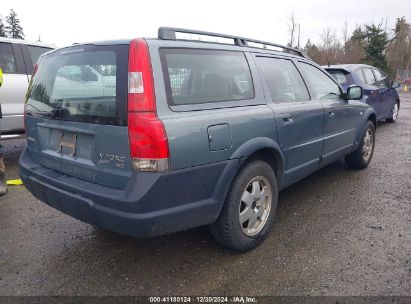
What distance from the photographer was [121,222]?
2277 mm

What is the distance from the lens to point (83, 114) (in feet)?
8.23

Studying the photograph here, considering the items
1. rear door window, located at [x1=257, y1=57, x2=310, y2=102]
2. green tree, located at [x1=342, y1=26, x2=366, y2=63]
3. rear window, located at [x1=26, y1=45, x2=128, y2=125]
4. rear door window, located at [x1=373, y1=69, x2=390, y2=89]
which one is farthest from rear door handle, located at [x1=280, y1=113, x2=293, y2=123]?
green tree, located at [x1=342, y1=26, x2=366, y2=63]

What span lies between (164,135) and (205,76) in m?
0.69

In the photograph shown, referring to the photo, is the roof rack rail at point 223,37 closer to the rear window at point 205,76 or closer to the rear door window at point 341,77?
the rear window at point 205,76

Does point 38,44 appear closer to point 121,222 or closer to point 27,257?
point 27,257

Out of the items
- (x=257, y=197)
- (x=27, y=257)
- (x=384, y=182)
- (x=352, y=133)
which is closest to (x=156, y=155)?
(x=257, y=197)

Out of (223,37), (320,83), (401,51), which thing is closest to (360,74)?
(320,83)

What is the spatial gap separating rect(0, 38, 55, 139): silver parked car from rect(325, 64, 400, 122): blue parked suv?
5.94 meters

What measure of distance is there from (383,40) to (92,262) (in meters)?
34.9

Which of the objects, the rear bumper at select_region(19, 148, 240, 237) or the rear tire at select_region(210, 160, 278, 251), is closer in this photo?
the rear bumper at select_region(19, 148, 240, 237)

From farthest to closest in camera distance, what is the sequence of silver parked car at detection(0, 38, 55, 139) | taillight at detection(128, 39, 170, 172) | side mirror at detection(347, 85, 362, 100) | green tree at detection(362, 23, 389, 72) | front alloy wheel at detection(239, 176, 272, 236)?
1. green tree at detection(362, 23, 389, 72)
2. silver parked car at detection(0, 38, 55, 139)
3. side mirror at detection(347, 85, 362, 100)
4. front alloy wheel at detection(239, 176, 272, 236)
5. taillight at detection(128, 39, 170, 172)

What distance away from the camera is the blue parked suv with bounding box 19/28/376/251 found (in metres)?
2.24

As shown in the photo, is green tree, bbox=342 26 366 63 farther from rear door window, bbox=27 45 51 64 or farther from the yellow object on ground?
the yellow object on ground

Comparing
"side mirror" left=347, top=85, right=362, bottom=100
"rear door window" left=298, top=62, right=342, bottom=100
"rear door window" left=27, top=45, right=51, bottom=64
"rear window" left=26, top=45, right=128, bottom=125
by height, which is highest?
"rear door window" left=27, top=45, right=51, bottom=64
